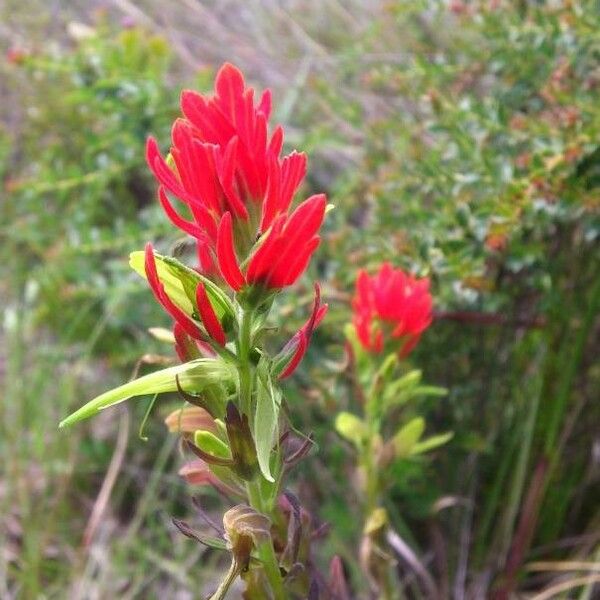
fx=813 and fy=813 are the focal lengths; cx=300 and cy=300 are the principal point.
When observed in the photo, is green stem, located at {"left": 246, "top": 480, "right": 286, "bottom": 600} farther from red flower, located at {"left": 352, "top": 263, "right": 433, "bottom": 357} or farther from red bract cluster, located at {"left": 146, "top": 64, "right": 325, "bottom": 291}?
red flower, located at {"left": 352, "top": 263, "right": 433, "bottom": 357}

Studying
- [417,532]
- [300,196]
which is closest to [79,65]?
[300,196]

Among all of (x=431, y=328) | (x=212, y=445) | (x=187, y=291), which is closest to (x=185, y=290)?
(x=187, y=291)

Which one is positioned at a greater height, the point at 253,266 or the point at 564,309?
the point at 253,266

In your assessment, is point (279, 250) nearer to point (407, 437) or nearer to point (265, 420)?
point (265, 420)

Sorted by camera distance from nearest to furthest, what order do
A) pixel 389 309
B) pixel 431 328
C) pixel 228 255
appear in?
1. pixel 228 255
2. pixel 389 309
3. pixel 431 328

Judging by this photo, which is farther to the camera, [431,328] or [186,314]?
[431,328]

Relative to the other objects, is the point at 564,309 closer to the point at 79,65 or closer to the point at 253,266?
the point at 253,266
